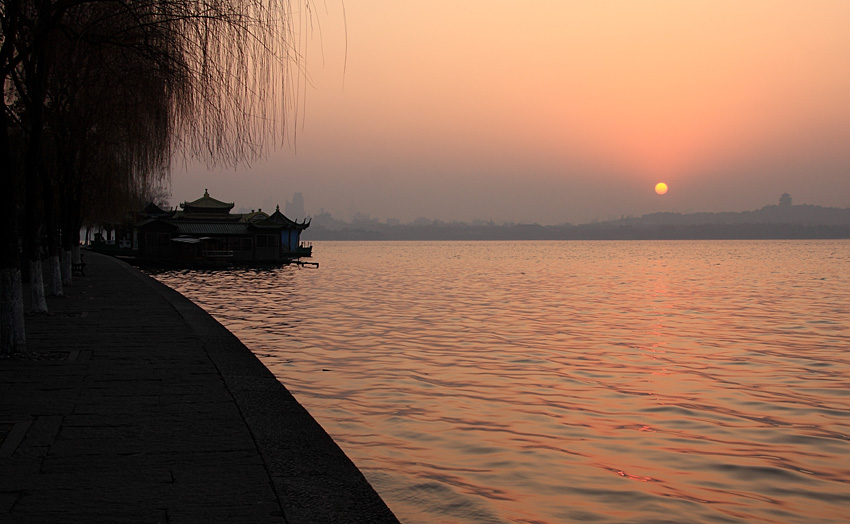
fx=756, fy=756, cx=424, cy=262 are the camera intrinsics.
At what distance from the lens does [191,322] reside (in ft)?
50.9

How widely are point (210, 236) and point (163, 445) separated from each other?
73.8 m

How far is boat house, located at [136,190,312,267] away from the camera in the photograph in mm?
75188

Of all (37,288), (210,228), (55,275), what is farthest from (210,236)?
(37,288)

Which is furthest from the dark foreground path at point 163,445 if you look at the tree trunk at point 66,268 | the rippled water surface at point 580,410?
the tree trunk at point 66,268

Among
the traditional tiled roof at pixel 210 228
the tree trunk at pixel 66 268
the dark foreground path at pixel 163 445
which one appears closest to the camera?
the dark foreground path at pixel 163 445

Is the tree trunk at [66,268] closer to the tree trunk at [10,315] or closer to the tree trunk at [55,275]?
the tree trunk at [55,275]

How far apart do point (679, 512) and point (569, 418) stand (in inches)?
160

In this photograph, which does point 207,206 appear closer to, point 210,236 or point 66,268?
point 210,236

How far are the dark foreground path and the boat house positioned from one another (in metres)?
65.4

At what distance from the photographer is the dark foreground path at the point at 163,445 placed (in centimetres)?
469

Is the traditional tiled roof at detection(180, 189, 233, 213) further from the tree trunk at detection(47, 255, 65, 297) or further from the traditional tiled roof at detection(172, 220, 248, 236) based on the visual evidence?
the tree trunk at detection(47, 255, 65, 297)

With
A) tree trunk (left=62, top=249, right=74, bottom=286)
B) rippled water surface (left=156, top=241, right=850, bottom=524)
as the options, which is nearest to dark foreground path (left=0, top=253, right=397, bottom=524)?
rippled water surface (left=156, top=241, right=850, bottom=524)

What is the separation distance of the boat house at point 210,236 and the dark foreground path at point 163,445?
2573 inches

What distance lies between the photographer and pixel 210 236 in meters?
77.1
